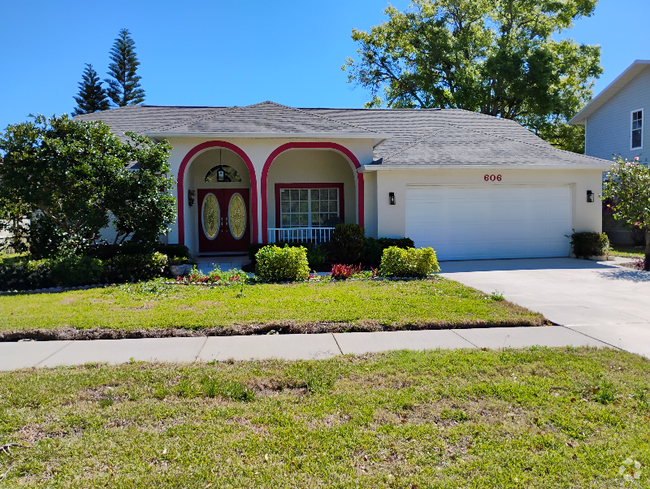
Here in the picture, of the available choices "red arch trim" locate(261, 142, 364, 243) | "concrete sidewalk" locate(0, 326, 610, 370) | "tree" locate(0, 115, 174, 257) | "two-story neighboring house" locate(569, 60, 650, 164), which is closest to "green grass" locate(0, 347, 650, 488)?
"concrete sidewalk" locate(0, 326, 610, 370)

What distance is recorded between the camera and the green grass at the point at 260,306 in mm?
6801

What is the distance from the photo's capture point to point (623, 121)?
20.5 m

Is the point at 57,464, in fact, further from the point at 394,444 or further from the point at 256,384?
the point at 394,444

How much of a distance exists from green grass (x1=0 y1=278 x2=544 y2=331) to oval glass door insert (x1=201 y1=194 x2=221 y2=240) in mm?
6403

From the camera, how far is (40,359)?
17.5ft

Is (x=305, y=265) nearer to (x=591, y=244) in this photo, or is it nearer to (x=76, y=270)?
(x=76, y=270)

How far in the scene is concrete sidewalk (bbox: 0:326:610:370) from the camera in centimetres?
539

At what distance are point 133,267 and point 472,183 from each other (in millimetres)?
9354

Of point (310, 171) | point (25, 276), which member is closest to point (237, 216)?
point (310, 171)

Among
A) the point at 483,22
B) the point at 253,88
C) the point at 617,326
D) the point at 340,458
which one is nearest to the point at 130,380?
the point at 340,458

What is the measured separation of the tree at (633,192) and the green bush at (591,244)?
43.3 inches

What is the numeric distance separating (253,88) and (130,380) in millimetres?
25649

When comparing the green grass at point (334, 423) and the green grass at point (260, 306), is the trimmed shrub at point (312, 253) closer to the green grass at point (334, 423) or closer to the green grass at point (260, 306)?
the green grass at point (260, 306)

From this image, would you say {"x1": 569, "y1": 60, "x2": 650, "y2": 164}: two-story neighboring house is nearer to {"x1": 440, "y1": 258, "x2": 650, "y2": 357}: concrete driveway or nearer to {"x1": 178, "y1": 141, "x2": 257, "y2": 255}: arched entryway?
{"x1": 440, "y1": 258, "x2": 650, "y2": 357}: concrete driveway
